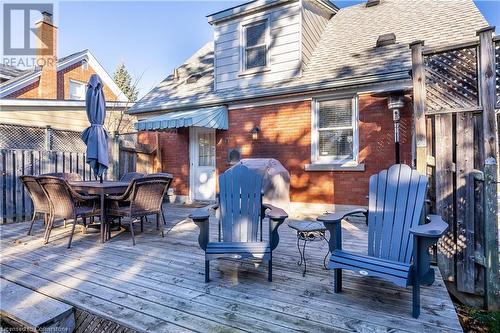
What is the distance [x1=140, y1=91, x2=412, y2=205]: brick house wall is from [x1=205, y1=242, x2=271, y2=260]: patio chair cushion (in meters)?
3.94

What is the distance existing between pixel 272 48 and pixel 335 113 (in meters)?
2.39

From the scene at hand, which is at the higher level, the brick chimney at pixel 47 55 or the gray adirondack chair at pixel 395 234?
the brick chimney at pixel 47 55

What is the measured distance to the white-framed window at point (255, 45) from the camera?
7656mm

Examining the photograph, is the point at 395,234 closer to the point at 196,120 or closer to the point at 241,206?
the point at 241,206

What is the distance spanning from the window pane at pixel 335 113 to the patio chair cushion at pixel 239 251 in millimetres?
4401

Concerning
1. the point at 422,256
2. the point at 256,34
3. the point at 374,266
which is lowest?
the point at 374,266

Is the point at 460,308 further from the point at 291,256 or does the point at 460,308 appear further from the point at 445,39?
the point at 445,39

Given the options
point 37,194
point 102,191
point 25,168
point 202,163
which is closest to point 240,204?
point 102,191

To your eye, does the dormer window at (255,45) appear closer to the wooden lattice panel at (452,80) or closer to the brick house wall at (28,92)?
the wooden lattice panel at (452,80)

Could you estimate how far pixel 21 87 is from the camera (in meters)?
11.4

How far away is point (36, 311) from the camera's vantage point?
2434 mm

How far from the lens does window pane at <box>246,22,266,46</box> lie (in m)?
7.72

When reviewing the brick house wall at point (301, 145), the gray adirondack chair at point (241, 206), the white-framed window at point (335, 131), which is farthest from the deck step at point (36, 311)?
the white-framed window at point (335, 131)

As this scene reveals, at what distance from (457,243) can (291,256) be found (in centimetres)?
184
